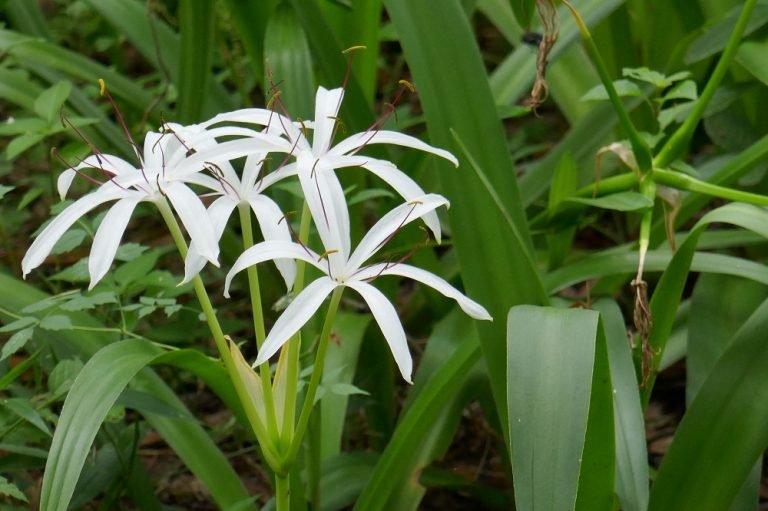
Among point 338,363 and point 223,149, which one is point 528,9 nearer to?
point 338,363

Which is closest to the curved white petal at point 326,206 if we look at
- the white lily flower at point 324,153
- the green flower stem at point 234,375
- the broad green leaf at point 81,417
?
the white lily flower at point 324,153

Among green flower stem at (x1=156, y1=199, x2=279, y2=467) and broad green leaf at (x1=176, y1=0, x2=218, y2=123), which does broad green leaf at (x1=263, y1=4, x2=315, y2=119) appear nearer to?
broad green leaf at (x1=176, y1=0, x2=218, y2=123)

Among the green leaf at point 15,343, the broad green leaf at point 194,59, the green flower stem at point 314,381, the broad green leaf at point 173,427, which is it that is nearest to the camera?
the green flower stem at point 314,381

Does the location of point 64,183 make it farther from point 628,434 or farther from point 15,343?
point 628,434

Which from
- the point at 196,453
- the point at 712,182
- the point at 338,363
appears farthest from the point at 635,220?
the point at 196,453

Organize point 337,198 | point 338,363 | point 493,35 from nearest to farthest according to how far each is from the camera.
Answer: point 337,198 < point 338,363 < point 493,35

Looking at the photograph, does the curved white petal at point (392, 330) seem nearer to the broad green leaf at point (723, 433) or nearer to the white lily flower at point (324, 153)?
the white lily flower at point (324, 153)
